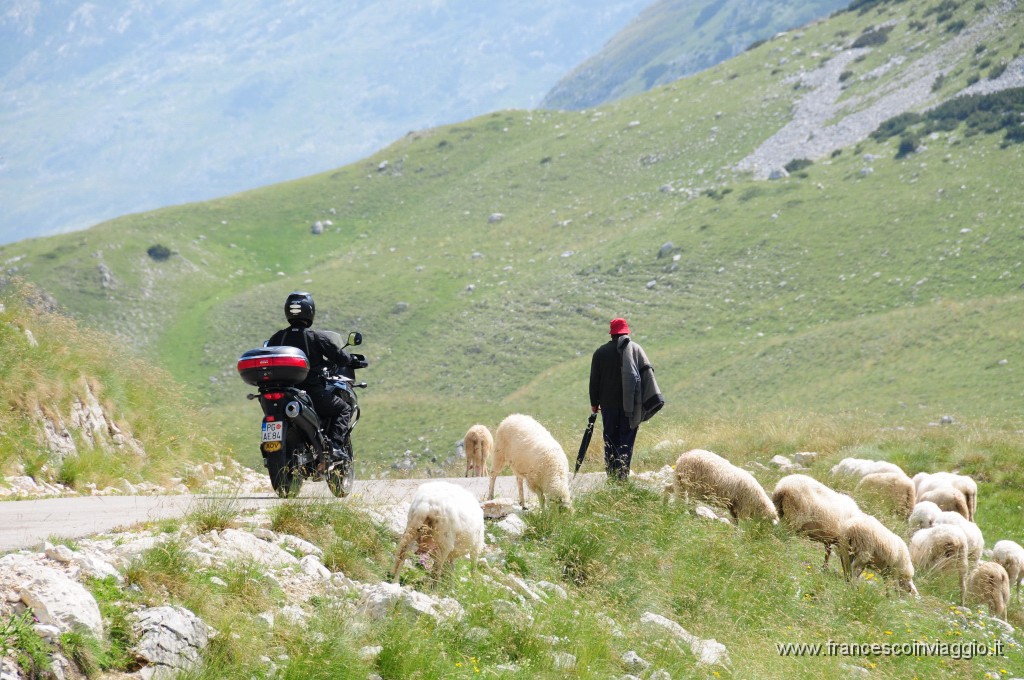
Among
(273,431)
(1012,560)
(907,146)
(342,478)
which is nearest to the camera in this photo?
(273,431)

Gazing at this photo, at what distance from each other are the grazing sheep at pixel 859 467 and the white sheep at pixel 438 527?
10348 millimetres

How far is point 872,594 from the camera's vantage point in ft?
33.2

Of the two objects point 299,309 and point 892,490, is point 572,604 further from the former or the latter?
point 892,490

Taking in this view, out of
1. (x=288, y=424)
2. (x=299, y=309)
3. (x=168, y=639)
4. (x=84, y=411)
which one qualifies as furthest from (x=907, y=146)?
(x=168, y=639)

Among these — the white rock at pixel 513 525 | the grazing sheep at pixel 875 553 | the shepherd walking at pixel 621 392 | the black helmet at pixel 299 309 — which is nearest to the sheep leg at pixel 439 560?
the white rock at pixel 513 525

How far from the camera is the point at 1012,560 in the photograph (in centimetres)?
1346

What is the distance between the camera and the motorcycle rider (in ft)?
35.1

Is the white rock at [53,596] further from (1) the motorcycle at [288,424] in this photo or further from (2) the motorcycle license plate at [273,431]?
(2) the motorcycle license plate at [273,431]

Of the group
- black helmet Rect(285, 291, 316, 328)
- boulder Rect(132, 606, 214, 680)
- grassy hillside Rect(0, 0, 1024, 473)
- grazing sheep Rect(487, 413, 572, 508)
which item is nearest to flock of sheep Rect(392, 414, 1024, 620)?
grazing sheep Rect(487, 413, 572, 508)

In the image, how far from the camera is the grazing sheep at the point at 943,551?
11969mm

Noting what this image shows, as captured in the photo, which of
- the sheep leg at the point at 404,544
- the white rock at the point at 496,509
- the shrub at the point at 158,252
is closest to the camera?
the sheep leg at the point at 404,544

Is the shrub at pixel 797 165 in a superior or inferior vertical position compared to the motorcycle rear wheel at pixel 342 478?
inferior

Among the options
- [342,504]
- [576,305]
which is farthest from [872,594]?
[576,305]

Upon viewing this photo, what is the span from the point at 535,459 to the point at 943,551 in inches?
207
